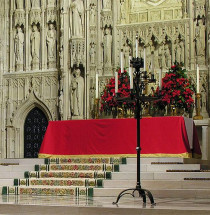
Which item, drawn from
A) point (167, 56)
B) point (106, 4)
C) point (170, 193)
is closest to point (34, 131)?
point (106, 4)

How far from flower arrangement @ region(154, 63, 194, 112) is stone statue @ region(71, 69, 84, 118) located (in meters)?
2.63

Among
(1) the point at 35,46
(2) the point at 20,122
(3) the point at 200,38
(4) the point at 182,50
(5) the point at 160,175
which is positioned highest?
(1) the point at 35,46

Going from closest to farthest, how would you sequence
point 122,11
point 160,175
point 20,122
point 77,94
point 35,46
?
point 160,175 → point 77,94 → point 122,11 → point 20,122 → point 35,46

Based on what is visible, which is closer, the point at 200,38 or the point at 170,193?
the point at 170,193

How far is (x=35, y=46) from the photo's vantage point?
624 inches

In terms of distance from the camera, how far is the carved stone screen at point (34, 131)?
15492 mm

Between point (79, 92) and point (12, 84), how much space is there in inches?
96.6

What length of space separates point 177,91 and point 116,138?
7.42 feet

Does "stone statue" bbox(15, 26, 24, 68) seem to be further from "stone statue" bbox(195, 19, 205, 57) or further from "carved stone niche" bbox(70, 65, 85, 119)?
"stone statue" bbox(195, 19, 205, 57)

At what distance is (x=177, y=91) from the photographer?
40.5ft

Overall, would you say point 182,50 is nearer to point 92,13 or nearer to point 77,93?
point 92,13

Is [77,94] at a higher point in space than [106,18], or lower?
lower

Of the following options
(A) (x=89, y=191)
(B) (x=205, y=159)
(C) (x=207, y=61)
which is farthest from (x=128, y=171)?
(C) (x=207, y=61)

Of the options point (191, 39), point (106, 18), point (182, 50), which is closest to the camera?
point (191, 39)
